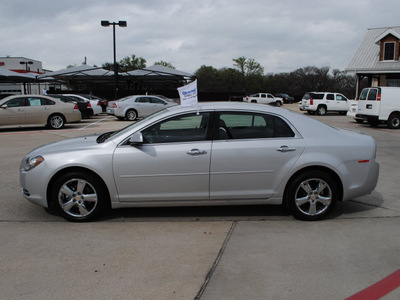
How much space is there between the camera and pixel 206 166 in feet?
15.3

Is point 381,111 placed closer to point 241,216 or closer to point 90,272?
point 241,216

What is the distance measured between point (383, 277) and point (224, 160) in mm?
2089

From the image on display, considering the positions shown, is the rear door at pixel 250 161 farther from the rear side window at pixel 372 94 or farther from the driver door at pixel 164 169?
the rear side window at pixel 372 94

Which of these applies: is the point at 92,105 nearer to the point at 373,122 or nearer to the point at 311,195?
the point at 373,122

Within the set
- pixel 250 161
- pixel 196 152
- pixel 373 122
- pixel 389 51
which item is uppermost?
pixel 389 51

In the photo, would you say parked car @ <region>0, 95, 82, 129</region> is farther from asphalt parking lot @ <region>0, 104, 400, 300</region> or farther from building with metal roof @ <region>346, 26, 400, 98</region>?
building with metal roof @ <region>346, 26, 400, 98</region>

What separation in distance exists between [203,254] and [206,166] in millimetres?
1153

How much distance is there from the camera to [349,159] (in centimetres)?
480

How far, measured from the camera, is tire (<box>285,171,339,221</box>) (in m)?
4.75

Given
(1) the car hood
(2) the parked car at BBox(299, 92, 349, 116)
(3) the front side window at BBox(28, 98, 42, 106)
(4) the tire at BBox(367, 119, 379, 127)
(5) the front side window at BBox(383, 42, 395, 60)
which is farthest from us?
(5) the front side window at BBox(383, 42, 395, 60)

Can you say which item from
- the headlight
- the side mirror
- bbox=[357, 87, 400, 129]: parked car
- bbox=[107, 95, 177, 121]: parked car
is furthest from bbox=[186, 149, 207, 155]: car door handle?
bbox=[107, 95, 177, 121]: parked car

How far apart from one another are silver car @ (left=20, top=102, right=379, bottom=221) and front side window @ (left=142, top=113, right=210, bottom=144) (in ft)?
0.04

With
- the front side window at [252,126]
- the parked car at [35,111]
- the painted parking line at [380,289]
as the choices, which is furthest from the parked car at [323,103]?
the painted parking line at [380,289]

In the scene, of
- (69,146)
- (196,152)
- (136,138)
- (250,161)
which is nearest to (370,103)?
(250,161)
